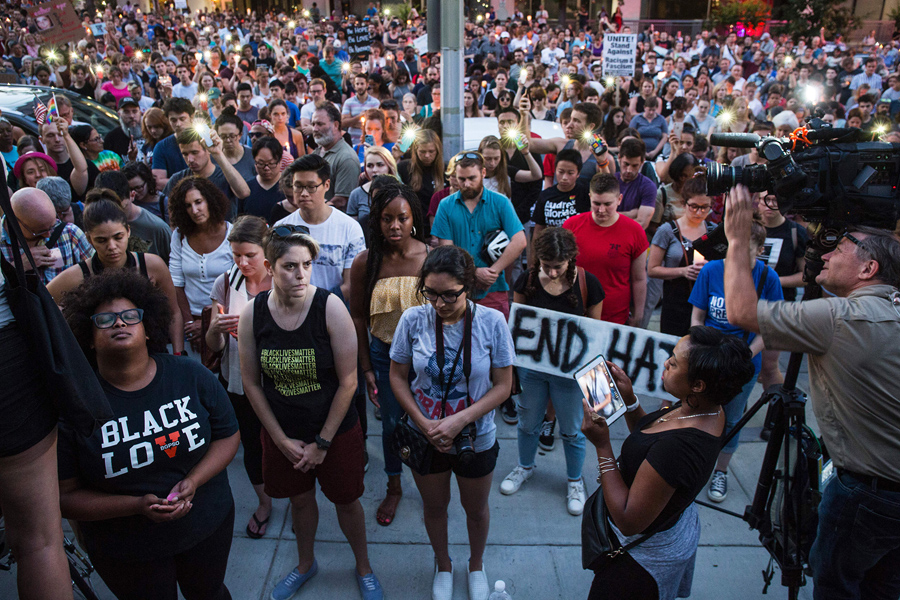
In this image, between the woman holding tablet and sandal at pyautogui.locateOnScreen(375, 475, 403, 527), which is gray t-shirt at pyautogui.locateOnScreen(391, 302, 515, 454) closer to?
the woman holding tablet

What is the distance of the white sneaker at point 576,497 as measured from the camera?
3500 millimetres

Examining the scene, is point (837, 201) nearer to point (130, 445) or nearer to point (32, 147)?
point (130, 445)

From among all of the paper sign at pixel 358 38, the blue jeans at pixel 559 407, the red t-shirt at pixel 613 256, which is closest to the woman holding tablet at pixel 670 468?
the blue jeans at pixel 559 407

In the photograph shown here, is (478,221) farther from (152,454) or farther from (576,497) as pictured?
(152,454)

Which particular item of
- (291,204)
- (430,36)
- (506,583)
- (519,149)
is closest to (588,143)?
(519,149)

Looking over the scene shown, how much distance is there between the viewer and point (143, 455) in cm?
217

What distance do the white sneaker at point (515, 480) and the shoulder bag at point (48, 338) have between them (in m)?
2.62

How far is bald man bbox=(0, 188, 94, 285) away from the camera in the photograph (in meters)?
3.43

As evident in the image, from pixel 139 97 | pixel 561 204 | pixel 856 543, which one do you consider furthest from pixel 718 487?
pixel 139 97

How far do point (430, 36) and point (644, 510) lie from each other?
408 centimetres

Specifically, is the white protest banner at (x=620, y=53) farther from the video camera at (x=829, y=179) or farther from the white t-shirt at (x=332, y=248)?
the video camera at (x=829, y=179)

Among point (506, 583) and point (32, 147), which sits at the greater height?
point (32, 147)

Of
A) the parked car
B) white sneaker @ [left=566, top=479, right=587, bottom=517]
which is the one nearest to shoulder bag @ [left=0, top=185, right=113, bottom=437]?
white sneaker @ [left=566, top=479, right=587, bottom=517]

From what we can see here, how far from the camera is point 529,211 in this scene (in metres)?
5.88
